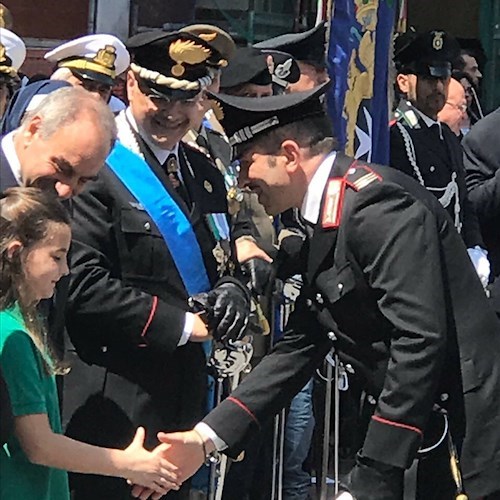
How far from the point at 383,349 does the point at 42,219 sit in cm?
89

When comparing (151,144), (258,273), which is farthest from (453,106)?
(151,144)

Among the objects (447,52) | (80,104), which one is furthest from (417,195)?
(447,52)

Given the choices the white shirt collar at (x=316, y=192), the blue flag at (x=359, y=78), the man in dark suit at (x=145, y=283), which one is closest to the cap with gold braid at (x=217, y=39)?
the man in dark suit at (x=145, y=283)

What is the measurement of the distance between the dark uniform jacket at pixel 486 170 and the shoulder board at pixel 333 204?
203cm

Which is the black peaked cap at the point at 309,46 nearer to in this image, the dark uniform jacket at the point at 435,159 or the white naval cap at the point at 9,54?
the dark uniform jacket at the point at 435,159

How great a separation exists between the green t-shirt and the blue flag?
7.80ft

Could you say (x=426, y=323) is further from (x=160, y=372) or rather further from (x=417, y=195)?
(x=160, y=372)

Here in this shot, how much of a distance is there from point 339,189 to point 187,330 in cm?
77

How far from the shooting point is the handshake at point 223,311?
12.2 feet

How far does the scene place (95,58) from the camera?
15.4ft

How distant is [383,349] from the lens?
316 cm

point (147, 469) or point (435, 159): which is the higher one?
point (147, 469)

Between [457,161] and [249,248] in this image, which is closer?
[249,248]

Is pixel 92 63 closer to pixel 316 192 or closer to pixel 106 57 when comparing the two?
pixel 106 57
